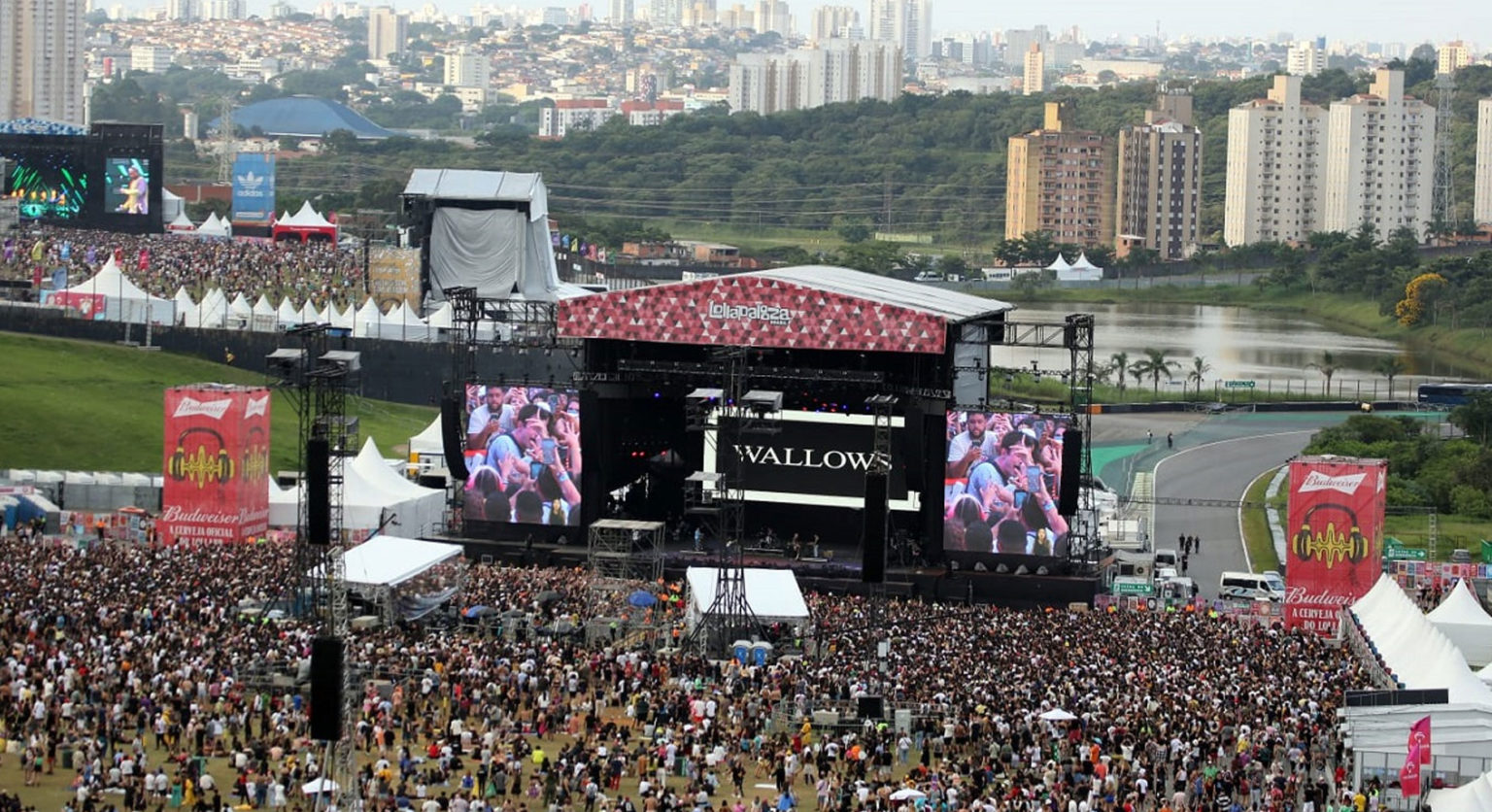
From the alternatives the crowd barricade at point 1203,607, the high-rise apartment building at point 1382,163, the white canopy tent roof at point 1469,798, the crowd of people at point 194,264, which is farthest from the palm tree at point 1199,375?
the high-rise apartment building at point 1382,163

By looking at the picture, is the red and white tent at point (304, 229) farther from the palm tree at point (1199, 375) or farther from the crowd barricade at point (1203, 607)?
the crowd barricade at point (1203, 607)

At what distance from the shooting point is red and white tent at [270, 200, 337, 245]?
105 m

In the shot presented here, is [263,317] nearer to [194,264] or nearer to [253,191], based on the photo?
[194,264]

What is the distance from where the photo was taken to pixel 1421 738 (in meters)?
30.1

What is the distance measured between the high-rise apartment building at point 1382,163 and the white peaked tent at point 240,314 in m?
104

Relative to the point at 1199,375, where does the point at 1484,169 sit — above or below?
above

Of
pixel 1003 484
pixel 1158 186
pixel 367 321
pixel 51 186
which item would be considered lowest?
pixel 1003 484

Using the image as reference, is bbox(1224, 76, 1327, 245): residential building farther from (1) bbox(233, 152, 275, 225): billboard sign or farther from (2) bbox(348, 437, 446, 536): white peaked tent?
(2) bbox(348, 437, 446, 536): white peaked tent

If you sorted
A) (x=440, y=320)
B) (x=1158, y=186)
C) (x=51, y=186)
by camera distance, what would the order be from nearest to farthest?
(x=440, y=320), (x=51, y=186), (x=1158, y=186)

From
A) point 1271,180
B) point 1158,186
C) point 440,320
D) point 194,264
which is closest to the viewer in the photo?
point 440,320

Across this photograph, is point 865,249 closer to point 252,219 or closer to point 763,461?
point 252,219

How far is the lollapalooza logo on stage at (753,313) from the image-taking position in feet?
154

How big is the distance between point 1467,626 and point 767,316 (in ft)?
46.1

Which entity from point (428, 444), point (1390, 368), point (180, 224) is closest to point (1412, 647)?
point (428, 444)
